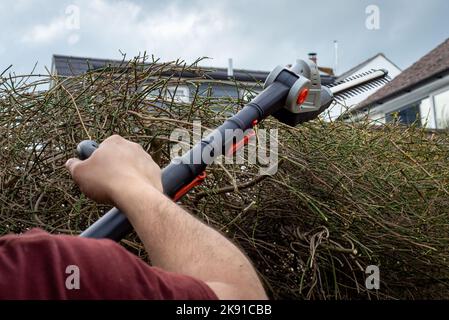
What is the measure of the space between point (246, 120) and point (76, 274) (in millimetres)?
432

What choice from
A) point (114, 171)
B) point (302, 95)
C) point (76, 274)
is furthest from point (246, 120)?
point (76, 274)

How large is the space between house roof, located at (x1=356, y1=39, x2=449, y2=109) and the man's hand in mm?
14064

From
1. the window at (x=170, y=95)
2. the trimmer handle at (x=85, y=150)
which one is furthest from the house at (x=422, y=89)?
the trimmer handle at (x=85, y=150)

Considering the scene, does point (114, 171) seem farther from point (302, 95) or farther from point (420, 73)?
point (420, 73)

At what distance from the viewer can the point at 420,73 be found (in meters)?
16.3

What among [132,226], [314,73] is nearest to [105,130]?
[314,73]

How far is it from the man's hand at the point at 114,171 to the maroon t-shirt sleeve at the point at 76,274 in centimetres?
14

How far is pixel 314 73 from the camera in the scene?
129 cm

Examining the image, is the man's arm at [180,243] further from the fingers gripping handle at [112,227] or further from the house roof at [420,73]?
the house roof at [420,73]

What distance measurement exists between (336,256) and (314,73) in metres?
0.51

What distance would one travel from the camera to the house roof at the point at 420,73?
1514 centimetres
